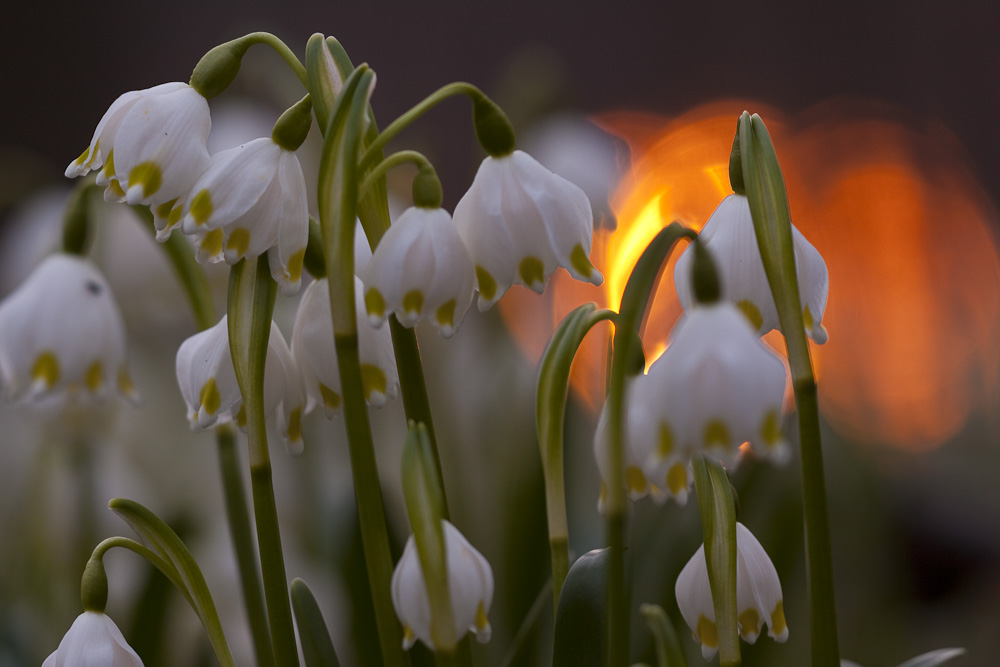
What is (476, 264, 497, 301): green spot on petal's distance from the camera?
1.11ft

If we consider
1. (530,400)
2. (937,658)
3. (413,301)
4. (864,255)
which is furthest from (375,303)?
(864,255)

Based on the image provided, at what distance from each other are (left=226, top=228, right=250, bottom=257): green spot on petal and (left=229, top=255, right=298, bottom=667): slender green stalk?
0.02 meters

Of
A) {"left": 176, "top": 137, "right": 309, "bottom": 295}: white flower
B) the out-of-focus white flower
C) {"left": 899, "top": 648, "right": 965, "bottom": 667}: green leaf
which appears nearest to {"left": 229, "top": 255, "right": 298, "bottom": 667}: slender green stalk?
{"left": 176, "top": 137, "right": 309, "bottom": 295}: white flower

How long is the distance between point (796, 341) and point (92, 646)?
0.27 m

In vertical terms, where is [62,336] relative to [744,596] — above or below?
above

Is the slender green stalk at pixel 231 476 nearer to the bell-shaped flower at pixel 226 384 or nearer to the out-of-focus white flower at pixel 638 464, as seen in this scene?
the bell-shaped flower at pixel 226 384

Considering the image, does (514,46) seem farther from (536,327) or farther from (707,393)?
(707,393)

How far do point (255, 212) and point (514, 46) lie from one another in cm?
236

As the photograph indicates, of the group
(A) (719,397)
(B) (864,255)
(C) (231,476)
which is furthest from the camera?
(B) (864,255)

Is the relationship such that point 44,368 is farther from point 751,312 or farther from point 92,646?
point 751,312

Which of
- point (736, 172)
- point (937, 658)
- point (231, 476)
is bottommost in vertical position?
point (937, 658)

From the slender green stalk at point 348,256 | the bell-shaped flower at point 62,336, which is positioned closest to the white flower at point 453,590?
the slender green stalk at point 348,256

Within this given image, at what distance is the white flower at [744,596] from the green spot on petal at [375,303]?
15cm

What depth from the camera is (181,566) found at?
353 mm
